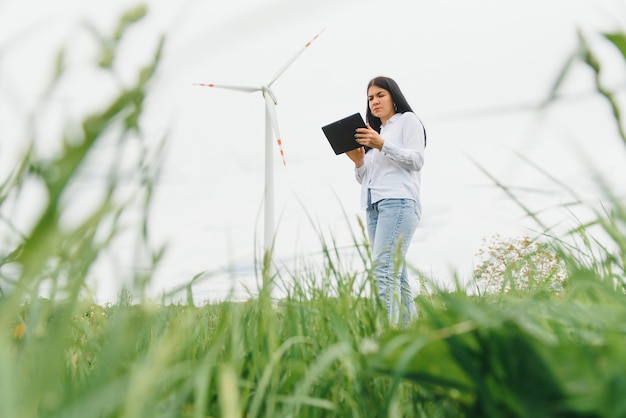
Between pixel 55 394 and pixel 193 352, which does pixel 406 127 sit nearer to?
pixel 193 352

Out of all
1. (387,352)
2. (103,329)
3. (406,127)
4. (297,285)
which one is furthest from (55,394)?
(406,127)

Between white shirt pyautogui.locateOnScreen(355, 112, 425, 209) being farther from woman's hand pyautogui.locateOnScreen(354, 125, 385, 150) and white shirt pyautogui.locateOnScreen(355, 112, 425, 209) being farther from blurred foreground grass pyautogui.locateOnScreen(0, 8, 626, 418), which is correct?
blurred foreground grass pyautogui.locateOnScreen(0, 8, 626, 418)

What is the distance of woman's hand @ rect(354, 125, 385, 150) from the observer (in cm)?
434

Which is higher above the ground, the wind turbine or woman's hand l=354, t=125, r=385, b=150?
the wind turbine

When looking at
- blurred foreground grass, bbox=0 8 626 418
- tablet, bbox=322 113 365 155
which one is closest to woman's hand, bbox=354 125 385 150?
tablet, bbox=322 113 365 155

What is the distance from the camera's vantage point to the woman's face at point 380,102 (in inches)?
189

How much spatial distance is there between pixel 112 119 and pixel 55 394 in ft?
1.90

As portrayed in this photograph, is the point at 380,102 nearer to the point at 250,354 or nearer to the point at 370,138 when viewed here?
the point at 370,138

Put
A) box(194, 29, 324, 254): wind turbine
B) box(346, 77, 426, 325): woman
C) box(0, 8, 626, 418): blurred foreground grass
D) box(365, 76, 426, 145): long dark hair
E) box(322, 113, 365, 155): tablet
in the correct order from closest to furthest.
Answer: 1. box(0, 8, 626, 418): blurred foreground grass
2. box(346, 77, 426, 325): woman
3. box(322, 113, 365, 155): tablet
4. box(365, 76, 426, 145): long dark hair
5. box(194, 29, 324, 254): wind turbine

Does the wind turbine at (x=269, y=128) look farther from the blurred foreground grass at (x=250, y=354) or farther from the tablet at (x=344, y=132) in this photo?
the blurred foreground grass at (x=250, y=354)

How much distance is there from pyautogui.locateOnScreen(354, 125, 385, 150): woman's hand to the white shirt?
6cm

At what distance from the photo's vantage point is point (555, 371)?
62cm

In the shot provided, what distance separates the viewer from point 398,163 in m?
4.43

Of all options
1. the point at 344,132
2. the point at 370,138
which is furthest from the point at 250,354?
the point at 344,132
